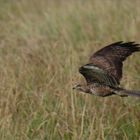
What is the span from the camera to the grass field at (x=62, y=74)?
16.8 feet

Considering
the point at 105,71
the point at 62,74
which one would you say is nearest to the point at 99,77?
the point at 105,71

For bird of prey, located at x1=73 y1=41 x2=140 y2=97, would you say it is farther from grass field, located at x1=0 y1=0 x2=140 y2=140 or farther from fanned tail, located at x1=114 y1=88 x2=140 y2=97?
grass field, located at x1=0 y1=0 x2=140 y2=140

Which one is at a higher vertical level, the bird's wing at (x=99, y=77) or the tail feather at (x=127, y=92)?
the bird's wing at (x=99, y=77)

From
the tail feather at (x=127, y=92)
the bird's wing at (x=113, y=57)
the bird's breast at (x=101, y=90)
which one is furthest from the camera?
the bird's wing at (x=113, y=57)

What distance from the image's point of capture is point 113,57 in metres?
5.26

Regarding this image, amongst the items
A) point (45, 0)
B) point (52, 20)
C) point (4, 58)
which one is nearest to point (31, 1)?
point (45, 0)

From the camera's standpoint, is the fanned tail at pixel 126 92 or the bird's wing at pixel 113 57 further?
the bird's wing at pixel 113 57

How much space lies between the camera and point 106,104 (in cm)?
547

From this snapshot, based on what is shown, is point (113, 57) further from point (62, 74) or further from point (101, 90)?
point (62, 74)

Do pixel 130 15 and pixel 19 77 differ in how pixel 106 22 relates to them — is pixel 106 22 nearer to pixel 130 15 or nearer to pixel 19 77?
pixel 130 15

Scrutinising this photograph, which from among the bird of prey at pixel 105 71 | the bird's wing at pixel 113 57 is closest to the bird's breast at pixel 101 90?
the bird of prey at pixel 105 71

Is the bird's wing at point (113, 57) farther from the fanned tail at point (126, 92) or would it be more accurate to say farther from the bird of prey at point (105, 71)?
the fanned tail at point (126, 92)

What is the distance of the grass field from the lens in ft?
16.8

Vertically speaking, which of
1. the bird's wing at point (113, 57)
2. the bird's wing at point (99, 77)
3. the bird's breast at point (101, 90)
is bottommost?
the bird's breast at point (101, 90)
